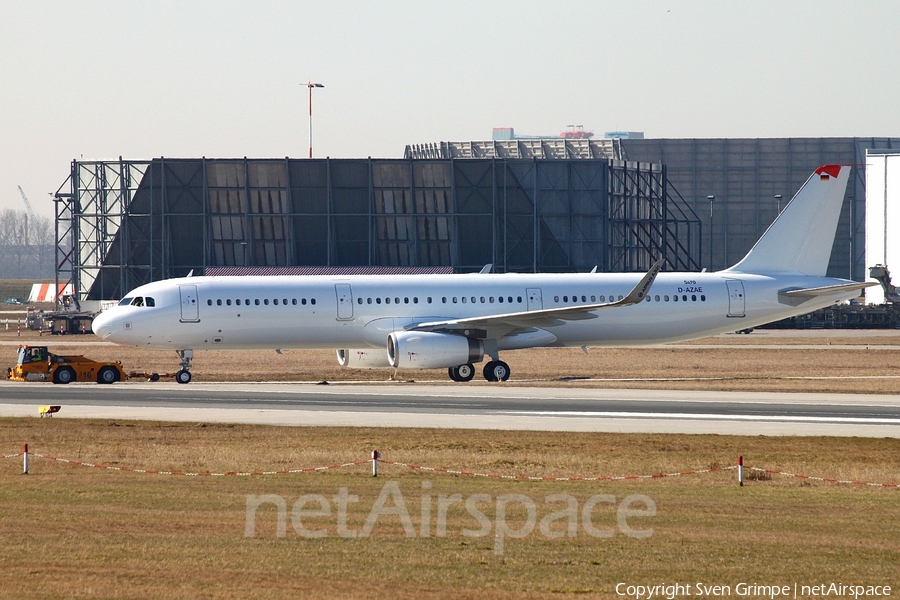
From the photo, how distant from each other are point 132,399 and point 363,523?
23854mm

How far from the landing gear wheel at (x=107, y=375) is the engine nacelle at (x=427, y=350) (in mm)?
11042

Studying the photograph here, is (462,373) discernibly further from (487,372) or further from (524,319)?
(524,319)

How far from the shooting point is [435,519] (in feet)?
62.2

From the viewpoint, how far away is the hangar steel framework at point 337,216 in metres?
99.2

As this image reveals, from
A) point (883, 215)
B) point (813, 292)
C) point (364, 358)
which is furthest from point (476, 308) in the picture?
point (883, 215)

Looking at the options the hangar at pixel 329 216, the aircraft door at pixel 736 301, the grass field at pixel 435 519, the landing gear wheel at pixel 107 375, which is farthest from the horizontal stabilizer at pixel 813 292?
the hangar at pixel 329 216

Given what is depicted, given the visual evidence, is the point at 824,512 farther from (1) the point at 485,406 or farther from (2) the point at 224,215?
(2) the point at 224,215

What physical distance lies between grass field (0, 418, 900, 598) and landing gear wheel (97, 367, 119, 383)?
1884cm

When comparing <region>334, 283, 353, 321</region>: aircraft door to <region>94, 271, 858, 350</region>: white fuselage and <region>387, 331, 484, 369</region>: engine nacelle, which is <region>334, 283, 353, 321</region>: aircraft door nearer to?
<region>94, 271, 858, 350</region>: white fuselage

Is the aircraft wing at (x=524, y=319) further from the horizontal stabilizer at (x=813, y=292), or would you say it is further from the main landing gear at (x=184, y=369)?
the main landing gear at (x=184, y=369)

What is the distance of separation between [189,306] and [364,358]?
24.9 ft

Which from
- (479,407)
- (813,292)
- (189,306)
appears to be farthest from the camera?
(813,292)

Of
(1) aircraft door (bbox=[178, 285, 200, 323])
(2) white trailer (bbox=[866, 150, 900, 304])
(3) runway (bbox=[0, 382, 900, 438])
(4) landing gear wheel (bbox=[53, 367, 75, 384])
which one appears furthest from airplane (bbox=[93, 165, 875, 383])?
(2) white trailer (bbox=[866, 150, 900, 304])

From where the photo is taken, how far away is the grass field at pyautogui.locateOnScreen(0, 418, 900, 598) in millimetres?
14859
